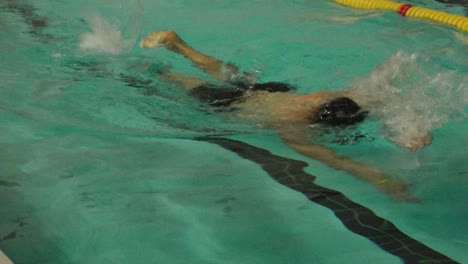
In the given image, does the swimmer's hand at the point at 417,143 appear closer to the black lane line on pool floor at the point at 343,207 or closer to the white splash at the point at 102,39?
the black lane line on pool floor at the point at 343,207

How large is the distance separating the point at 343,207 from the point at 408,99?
163cm

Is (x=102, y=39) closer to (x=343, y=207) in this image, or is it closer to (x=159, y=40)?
(x=159, y=40)

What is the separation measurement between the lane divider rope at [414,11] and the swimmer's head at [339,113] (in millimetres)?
3398

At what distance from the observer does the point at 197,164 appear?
3.08 metres

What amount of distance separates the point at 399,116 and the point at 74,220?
2122mm

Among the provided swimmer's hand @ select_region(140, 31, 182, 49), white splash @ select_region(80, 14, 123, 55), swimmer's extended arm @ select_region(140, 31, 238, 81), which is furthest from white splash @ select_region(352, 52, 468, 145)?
white splash @ select_region(80, 14, 123, 55)

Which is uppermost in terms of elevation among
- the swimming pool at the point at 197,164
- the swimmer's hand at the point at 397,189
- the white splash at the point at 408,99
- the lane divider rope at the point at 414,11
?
the lane divider rope at the point at 414,11

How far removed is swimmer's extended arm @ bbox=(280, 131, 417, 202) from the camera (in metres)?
2.88

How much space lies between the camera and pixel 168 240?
230 cm

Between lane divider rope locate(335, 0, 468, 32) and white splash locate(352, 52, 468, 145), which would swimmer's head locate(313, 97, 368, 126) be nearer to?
white splash locate(352, 52, 468, 145)

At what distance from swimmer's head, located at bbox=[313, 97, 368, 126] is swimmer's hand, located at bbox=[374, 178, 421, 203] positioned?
75cm

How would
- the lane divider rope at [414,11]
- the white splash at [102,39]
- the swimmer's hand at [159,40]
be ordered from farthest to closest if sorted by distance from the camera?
the lane divider rope at [414,11], the white splash at [102,39], the swimmer's hand at [159,40]

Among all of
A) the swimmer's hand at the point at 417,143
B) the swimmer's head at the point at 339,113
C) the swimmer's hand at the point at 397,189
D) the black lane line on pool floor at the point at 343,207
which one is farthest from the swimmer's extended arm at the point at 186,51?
the swimmer's hand at the point at 397,189

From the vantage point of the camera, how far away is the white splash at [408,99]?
365cm
